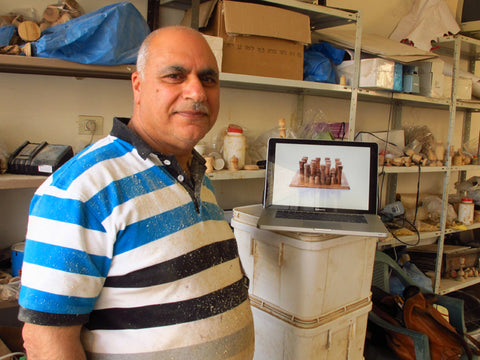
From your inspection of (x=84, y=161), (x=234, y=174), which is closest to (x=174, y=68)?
(x=84, y=161)

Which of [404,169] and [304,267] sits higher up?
[404,169]

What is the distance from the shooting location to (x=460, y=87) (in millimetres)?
2490

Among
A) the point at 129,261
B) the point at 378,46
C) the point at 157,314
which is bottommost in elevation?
the point at 157,314

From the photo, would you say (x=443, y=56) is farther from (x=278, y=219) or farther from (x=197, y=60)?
(x=197, y=60)

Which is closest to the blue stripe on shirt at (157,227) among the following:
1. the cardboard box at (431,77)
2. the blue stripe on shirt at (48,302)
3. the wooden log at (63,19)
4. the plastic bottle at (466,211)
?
the blue stripe on shirt at (48,302)

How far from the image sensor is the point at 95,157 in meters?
0.70

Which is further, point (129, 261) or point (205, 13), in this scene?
point (205, 13)

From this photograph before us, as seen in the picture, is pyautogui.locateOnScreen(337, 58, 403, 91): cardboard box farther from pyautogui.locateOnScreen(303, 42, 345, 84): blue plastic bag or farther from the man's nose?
the man's nose

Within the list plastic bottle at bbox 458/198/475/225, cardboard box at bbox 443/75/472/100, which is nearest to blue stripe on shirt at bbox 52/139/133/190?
cardboard box at bbox 443/75/472/100

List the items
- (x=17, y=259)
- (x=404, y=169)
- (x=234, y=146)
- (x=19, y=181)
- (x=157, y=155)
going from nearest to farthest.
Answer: (x=157, y=155), (x=19, y=181), (x=17, y=259), (x=234, y=146), (x=404, y=169)

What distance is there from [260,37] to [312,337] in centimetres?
125

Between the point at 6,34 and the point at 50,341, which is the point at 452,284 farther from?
the point at 6,34

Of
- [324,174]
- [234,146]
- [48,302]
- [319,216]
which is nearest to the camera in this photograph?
[48,302]

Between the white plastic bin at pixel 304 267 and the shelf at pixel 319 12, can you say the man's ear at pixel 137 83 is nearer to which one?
the white plastic bin at pixel 304 267
